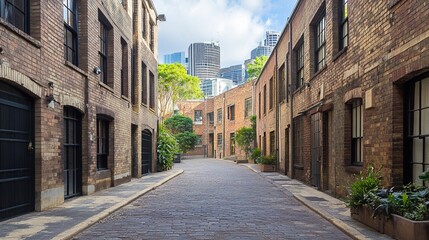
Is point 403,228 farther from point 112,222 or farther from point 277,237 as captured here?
point 112,222

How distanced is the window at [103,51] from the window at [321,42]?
734 centimetres

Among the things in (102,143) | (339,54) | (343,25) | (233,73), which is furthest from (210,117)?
(233,73)

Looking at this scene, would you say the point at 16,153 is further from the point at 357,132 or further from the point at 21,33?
the point at 357,132

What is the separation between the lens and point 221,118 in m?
48.6

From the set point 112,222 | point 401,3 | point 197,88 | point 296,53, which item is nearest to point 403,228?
point 401,3

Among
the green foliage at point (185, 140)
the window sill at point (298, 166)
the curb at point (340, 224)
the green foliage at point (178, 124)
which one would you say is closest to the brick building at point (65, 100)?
the curb at point (340, 224)

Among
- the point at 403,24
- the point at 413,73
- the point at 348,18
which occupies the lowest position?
the point at 413,73

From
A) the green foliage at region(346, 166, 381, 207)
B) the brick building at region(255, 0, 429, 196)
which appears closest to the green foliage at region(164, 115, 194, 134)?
the brick building at region(255, 0, 429, 196)

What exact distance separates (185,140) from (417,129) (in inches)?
1641

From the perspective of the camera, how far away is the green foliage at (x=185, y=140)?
4800 cm

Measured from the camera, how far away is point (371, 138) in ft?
27.7

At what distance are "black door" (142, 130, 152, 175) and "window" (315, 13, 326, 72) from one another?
9.85 metres

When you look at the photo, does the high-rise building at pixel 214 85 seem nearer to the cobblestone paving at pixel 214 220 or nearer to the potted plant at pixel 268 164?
the potted plant at pixel 268 164

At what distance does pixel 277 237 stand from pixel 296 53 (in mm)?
12683
